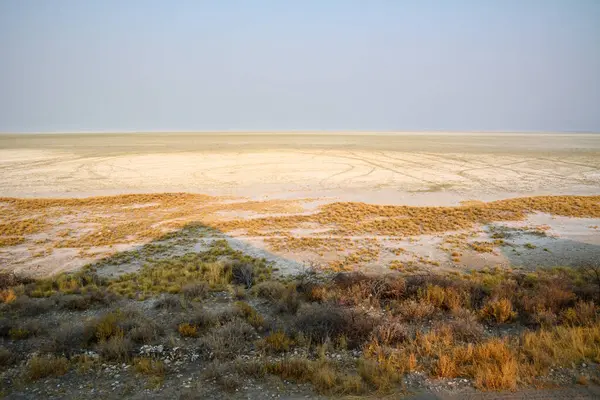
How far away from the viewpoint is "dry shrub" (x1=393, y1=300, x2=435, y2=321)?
7.96 meters

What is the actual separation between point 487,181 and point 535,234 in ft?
49.8

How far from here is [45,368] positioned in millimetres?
5832

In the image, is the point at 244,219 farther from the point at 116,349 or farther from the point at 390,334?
the point at 390,334

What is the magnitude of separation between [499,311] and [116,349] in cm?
769

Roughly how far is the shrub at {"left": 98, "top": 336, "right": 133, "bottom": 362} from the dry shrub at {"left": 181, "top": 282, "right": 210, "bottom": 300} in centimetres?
280

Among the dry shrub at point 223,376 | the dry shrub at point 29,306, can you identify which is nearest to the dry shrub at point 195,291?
the dry shrub at point 29,306

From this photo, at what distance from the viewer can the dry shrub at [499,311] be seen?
25.8ft

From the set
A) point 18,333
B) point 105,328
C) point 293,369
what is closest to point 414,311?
point 293,369

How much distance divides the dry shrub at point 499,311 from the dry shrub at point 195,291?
6763 mm

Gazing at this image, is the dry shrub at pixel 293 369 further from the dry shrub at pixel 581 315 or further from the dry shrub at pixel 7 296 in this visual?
the dry shrub at pixel 7 296

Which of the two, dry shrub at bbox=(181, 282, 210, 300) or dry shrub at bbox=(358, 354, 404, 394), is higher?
dry shrub at bbox=(358, 354, 404, 394)

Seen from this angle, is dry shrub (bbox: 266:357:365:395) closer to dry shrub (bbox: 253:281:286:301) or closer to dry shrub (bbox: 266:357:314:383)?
dry shrub (bbox: 266:357:314:383)

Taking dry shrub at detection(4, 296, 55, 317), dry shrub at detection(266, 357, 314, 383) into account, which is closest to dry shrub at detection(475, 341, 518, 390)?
dry shrub at detection(266, 357, 314, 383)

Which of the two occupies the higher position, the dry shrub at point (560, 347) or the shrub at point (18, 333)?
the dry shrub at point (560, 347)
